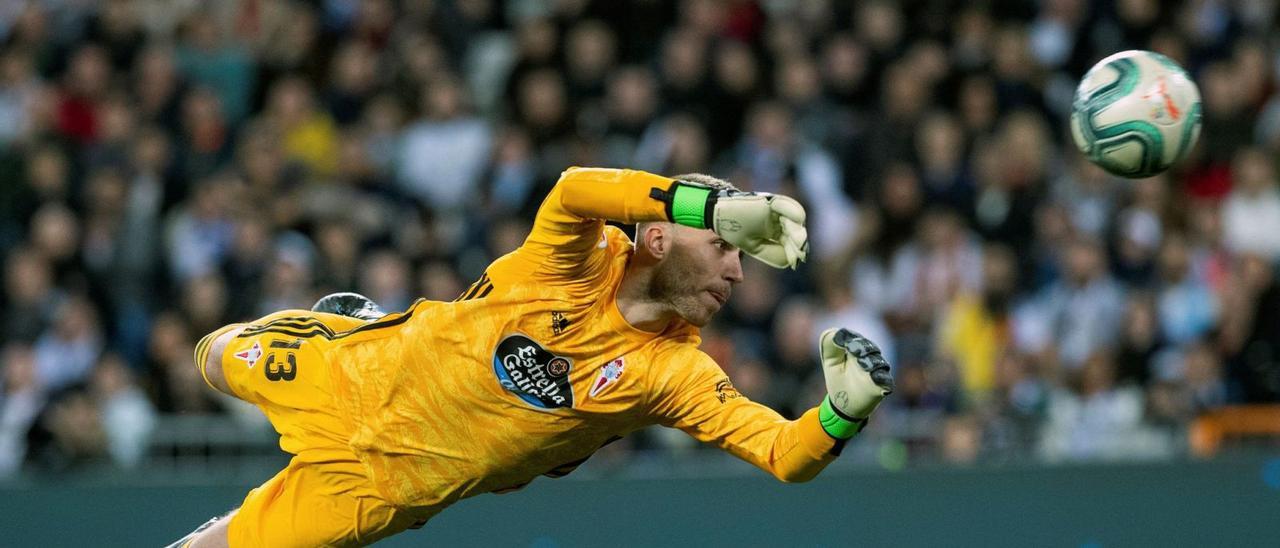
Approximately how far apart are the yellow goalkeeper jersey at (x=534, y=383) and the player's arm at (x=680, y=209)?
26 centimetres

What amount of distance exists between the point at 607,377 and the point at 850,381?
3.69 feet

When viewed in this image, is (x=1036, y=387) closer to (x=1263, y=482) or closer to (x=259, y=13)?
(x=1263, y=482)

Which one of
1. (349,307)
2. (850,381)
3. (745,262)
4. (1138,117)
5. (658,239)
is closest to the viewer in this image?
(850,381)

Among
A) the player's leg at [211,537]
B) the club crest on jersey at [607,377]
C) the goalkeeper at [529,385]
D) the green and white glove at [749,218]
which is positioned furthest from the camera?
the player's leg at [211,537]

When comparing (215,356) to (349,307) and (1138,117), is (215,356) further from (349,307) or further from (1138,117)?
(1138,117)

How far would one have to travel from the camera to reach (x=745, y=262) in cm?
1236

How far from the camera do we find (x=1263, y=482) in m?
10.7

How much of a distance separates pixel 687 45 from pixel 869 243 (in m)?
2.09

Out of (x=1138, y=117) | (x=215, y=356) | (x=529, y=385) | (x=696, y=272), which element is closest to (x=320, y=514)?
(x=215, y=356)

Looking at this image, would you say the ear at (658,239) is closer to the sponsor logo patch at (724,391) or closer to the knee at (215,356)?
the sponsor logo patch at (724,391)

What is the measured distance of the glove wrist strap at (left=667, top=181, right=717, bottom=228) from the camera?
6.34 metres

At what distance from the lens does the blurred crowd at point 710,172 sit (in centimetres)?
1179

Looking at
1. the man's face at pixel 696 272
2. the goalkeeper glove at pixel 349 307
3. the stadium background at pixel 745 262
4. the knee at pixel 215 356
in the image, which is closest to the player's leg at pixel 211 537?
the knee at pixel 215 356

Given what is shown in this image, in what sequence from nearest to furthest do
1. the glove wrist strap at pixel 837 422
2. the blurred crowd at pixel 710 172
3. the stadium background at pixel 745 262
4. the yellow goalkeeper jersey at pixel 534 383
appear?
the glove wrist strap at pixel 837 422 → the yellow goalkeeper jersey at pixel 534 383 → the stadium background at pixel 745 262 → the blurred crowd at pixel 710 172
